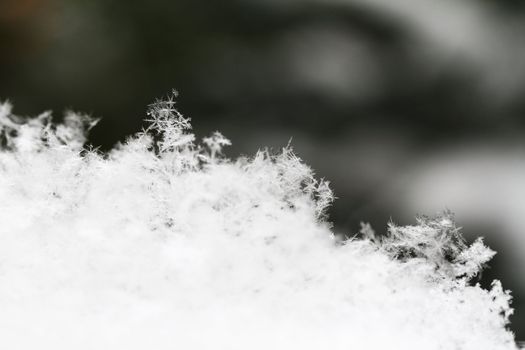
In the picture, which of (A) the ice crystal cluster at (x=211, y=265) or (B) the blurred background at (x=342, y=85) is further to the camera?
(B) the blurred background at (x=342, y=85)

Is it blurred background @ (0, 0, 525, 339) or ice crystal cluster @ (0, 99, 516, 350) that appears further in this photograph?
blurred background @ (0, 0, 525, 339)

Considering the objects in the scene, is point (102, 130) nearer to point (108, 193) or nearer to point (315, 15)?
point (108, 193)

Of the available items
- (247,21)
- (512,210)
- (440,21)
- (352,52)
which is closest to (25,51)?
(247,21)

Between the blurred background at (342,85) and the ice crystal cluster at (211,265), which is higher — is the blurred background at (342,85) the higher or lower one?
the higher one

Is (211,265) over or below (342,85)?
below

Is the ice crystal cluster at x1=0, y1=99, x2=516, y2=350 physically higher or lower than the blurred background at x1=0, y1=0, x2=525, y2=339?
lower
